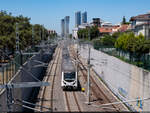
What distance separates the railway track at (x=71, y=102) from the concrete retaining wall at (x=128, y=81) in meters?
4.20

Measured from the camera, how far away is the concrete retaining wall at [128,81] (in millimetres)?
16578

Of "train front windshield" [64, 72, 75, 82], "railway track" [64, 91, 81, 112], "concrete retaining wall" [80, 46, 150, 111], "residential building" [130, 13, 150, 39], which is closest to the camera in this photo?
"concrete retaining wall" [80, 46, 150, 111]

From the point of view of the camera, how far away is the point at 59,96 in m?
23.7

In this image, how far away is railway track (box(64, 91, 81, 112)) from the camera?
1950 centimetres

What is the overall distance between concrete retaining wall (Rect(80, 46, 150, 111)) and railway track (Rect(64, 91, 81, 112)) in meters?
4.20

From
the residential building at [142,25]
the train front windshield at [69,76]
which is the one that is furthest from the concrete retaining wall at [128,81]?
the residential building at [142,25]

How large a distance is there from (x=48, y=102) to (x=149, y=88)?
9354 mm

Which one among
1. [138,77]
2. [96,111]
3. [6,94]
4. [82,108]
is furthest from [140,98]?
[6,94]

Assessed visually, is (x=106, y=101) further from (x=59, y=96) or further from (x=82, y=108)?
(x=59, y=96)

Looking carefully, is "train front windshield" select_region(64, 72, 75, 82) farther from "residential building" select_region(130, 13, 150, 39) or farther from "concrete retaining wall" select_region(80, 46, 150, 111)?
"residential building" select_region(130, 13, 150, 39)

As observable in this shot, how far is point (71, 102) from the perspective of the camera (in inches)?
849

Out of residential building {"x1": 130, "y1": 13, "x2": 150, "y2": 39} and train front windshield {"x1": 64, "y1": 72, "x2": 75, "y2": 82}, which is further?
residential building {"x1": 130, "y1": 13, "x2": 150, "y2": 39}

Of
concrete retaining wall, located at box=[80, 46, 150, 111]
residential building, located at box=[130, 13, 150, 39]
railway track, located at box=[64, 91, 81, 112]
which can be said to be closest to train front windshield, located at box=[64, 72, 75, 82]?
railway track, located at box=[64, 91, 81, 112]

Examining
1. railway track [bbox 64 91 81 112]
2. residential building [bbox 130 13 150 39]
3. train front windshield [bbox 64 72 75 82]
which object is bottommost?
railway track [bbox 64 91 81 112]
